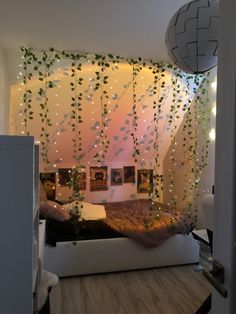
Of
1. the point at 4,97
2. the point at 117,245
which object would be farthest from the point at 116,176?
the point at 4,97

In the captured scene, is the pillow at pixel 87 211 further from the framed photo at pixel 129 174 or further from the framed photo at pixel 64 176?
the framed photo at pixel 129 174

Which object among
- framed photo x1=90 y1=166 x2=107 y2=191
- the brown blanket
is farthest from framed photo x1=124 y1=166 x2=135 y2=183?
the brown blanket

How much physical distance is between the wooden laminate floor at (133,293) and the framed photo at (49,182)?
2.00m

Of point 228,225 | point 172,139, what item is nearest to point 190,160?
point 172,139

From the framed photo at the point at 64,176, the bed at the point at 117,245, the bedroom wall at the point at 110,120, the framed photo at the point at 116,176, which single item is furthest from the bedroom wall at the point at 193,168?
the framed photo at the point at 64,176

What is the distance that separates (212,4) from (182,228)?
2.83 metres

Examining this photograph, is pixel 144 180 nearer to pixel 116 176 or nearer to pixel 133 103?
pixel 116 176

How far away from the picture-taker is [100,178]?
541cm

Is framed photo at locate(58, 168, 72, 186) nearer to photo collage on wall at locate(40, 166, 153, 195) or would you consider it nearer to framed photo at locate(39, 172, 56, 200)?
photo collage on wall at locate(40, 166, 153, 195)

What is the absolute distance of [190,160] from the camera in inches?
184

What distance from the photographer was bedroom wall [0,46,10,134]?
323cm

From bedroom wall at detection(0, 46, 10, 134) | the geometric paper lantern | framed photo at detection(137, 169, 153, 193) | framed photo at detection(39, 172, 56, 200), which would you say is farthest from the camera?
framed photo at detection(137, 169, 153, 193)

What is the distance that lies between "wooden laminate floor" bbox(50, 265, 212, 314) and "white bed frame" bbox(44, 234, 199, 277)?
9cm

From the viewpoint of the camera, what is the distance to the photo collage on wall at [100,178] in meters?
5.03
